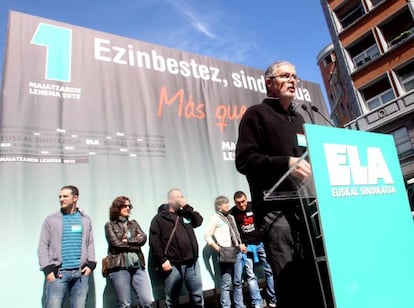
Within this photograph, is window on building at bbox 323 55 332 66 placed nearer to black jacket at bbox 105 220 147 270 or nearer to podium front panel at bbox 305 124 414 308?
black jacket at bbox 105 220 147 270

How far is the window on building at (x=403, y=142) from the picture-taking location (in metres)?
13.9

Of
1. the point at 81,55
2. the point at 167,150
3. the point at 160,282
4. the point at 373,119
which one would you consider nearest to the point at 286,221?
the point at 160,282

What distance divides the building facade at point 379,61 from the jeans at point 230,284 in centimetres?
1221

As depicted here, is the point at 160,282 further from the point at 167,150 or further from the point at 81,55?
the point at 81,55

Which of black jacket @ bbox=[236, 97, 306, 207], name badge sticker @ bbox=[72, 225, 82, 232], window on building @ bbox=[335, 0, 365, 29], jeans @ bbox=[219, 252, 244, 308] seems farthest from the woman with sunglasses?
window on building @ bbox=[335, 0, 365, 29]

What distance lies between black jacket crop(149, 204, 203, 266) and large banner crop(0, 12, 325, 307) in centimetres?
34

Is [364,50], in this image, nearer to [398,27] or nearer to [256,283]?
[398,27]

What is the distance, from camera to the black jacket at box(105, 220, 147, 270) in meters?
3.36

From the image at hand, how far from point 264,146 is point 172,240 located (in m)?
2.54

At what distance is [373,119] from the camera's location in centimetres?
1548

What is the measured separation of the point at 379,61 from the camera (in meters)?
15.4

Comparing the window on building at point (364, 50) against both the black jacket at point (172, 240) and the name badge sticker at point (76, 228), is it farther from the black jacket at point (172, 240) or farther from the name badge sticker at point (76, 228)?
the name badge sticker at point (76, 228)

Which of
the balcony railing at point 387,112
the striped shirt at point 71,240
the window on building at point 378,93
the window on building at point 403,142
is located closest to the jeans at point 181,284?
the striped shirt at point 71,240

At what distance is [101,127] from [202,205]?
5.60 feet
